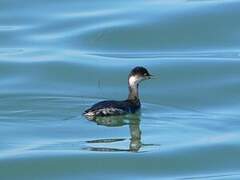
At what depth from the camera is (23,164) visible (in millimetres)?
14422

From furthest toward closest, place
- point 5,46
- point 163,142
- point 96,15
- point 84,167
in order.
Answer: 1. point 96,15
2. point 5,46
3. point 163,142
4. point 84,167

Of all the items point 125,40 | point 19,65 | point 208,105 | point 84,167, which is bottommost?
point 84,167

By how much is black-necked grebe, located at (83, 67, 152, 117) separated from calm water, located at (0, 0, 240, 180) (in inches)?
4.5

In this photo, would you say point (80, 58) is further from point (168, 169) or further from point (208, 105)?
point (168, 169)

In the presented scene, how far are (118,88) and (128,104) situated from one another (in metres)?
1.67

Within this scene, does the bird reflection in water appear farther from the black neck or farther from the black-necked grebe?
the black neck

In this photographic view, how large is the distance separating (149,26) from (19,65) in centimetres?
317

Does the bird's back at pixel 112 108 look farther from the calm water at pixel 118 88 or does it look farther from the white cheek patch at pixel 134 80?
the white cheek patch at pixel 134 80

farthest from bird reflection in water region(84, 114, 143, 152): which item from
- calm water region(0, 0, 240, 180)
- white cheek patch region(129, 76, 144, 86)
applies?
white cheek patch region(129, 76, 144, 86)

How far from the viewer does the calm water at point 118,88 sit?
47.7 feet

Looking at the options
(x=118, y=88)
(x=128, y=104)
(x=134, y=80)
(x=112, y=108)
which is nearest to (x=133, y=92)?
(x=134, y=80)

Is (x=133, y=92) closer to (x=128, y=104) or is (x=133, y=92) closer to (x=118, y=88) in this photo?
(x=128, y=104)

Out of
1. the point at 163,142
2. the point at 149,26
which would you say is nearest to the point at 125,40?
the point at 149,26

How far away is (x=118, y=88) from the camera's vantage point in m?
18.3
